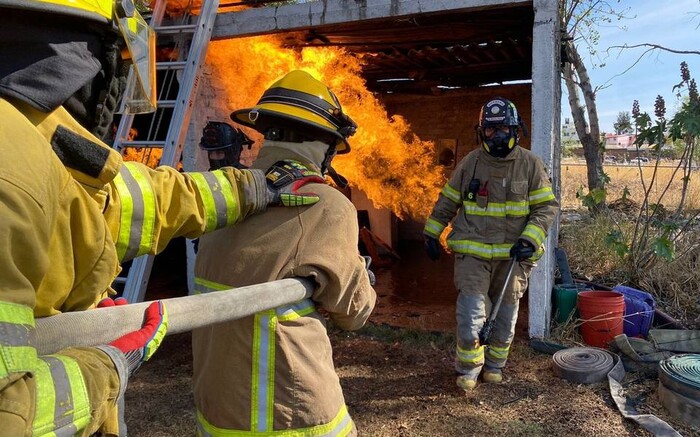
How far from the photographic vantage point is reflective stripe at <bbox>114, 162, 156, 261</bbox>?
1418 mm

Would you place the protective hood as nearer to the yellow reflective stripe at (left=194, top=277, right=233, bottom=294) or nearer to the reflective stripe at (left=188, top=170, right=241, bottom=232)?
the reflective stripe at (left=188, top=170, right=241, bottom=232)

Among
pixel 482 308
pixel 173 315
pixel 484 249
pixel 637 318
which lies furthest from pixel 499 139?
pixel 173 315

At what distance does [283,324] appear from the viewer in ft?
5.98

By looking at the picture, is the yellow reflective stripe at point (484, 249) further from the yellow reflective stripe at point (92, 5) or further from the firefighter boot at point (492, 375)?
the yellow reflective stripe at point (92, 5)

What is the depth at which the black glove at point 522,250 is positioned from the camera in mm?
4102

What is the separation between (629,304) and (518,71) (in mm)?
5048

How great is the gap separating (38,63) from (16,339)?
0.60 meters

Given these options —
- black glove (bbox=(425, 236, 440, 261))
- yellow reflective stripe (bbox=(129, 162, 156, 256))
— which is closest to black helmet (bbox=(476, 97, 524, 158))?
black glove (bbox=(425, 236, 440, 261))

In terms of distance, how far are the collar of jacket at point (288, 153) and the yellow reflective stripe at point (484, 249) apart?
8.31ft

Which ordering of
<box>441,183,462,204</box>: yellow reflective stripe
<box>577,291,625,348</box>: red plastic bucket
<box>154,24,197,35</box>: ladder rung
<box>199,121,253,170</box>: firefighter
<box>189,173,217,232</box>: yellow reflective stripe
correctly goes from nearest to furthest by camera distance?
1. <box>189,173,217,232</box>: yellow reflective stripe
2. <box>441,183,462,204</box>: yellow reflective stripe
3. <box>577,291,625,348</box>: red plastic bucket
4. <box>199,121,253,170</box>: firefighter
5. <box>154,24,197,35</box>: ladder rung

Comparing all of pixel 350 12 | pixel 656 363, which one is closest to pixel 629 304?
pixel 656 363

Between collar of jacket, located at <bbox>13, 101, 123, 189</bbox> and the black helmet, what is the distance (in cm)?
372

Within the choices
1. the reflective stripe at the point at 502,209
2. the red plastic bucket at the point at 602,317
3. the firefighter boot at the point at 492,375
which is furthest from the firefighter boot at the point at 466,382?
the red plastic bucket at the point at 602,317

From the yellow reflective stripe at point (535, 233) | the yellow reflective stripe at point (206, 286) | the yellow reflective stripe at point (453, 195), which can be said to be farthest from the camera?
the yellow reflective stripe at point (453, 195)
